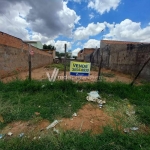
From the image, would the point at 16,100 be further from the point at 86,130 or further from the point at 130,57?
the point at 130,57

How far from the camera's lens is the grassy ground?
1.92m

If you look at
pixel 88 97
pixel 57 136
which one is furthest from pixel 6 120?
pixel 88 97

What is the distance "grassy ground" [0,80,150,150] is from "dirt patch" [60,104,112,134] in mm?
180

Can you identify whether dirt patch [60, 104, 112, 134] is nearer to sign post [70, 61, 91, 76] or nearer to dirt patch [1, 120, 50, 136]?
dirt patch [1, 120, 50, 136]

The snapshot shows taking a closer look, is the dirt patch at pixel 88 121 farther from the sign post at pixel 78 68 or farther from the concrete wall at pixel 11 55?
the concrete wall at pixel 11 55

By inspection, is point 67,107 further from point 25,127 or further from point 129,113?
point 129,113

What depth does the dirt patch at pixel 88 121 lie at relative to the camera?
2.39 meters

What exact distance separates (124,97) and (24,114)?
10.9 feet

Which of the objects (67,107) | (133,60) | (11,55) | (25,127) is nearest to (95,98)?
(67,107)

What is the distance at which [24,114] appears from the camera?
9.17 feet

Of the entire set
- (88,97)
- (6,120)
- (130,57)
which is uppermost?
(130,57)

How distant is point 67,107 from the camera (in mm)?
3162

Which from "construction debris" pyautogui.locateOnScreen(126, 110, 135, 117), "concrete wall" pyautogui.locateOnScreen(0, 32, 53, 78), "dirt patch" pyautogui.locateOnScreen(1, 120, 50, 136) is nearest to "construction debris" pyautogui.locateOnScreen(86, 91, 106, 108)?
"construction debris" pyautogui.locateOnScreen(126, 110, 135, 117)

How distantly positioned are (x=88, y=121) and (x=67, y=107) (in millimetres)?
783
